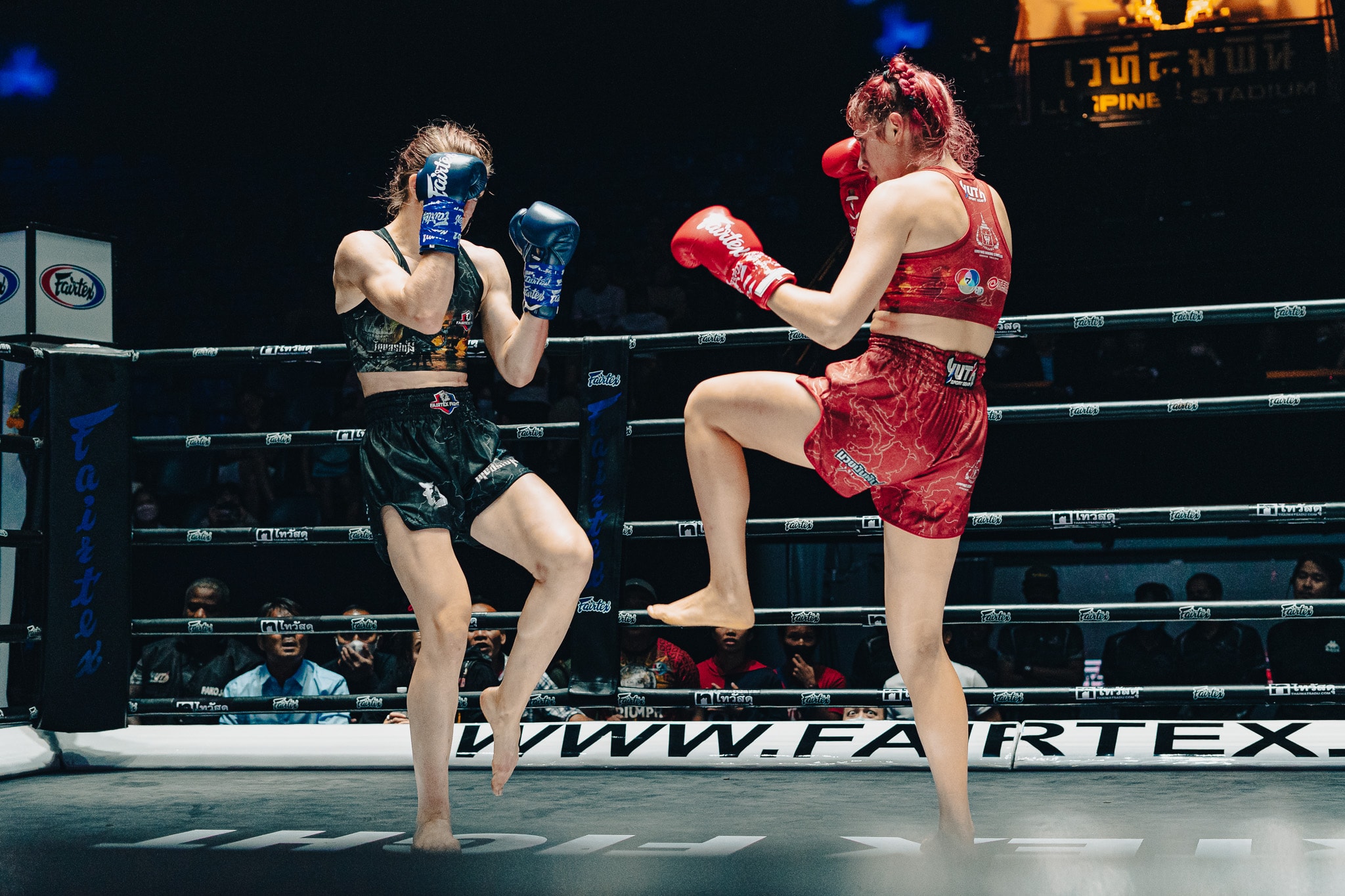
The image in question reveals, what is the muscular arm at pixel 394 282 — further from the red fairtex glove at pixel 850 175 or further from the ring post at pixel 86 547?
the ring post at pixel 86 547

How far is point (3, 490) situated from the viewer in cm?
369

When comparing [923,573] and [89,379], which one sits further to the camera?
[89,379]

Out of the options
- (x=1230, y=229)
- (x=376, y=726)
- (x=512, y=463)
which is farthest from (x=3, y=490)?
(x=1230, y=229)

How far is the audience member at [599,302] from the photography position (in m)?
7.70

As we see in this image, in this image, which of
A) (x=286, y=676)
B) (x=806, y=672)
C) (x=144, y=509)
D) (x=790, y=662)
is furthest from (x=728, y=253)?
(x=144, y=509)

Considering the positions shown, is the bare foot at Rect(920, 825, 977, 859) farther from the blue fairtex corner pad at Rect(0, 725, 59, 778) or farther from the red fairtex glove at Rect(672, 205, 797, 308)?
the blue fairtex corner pad at Rect(0, 725, 59, 778)

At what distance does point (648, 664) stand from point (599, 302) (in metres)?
3.86

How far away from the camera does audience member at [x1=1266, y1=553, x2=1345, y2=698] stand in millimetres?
4582

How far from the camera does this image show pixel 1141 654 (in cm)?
524

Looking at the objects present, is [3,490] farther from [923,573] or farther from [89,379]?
[923,573]

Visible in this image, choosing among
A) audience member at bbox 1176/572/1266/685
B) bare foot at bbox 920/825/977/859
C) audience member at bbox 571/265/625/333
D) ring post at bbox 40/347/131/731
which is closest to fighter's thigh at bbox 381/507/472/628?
bare foot at bbox 920/825/977/859

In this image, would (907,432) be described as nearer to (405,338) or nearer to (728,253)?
(728,253)

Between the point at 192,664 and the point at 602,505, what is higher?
the point at 602,505

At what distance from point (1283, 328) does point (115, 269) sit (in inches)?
221
